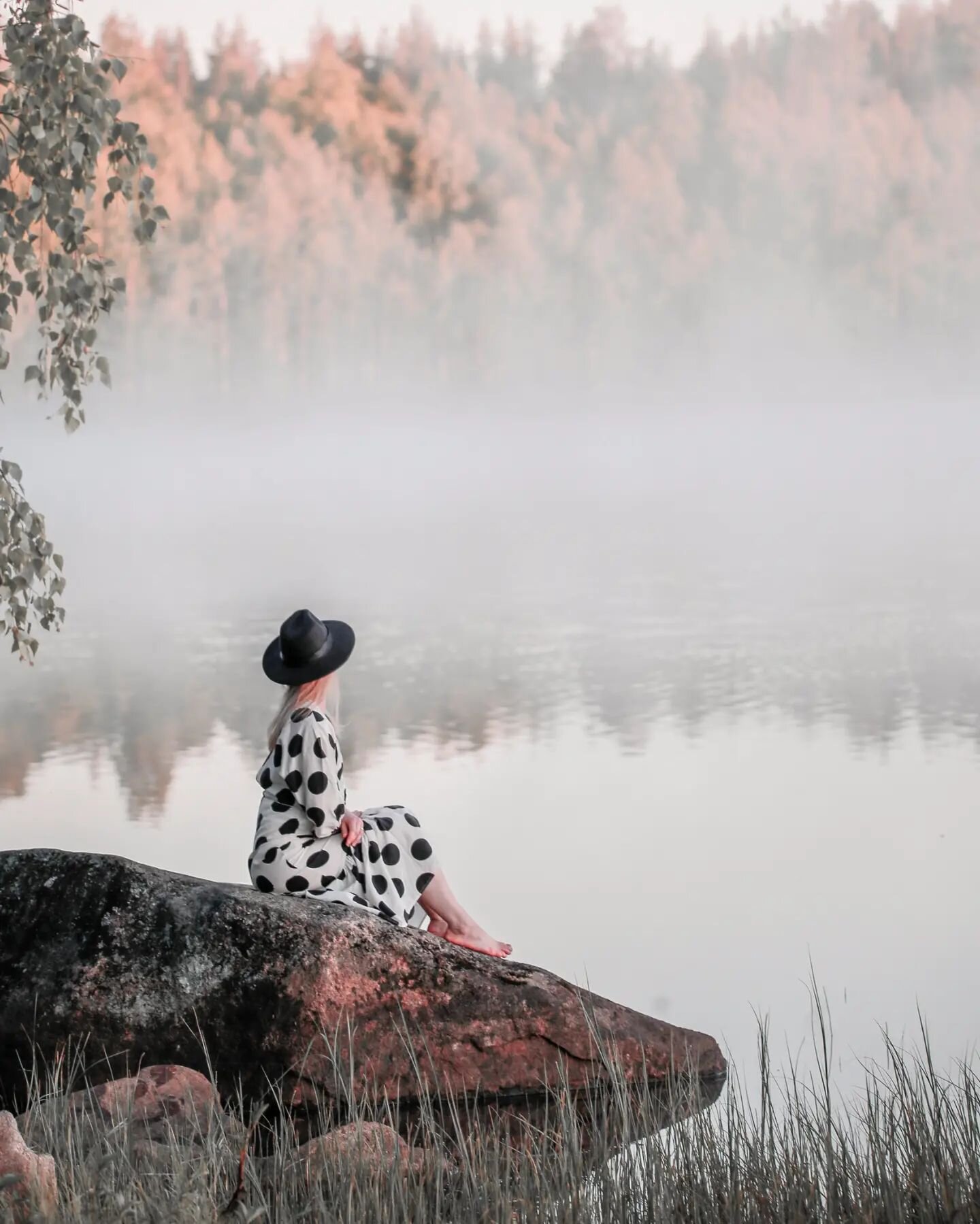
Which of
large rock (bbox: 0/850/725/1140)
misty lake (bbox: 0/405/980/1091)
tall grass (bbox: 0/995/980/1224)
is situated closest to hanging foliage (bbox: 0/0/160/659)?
large rock (bbox: 0/850/725/1140)

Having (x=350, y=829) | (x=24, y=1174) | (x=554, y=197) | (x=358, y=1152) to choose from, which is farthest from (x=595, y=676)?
(x=24, y=1174)

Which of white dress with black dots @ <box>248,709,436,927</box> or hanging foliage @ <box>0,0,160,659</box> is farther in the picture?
hanging foliage @ <box>0,0,160,659</box>

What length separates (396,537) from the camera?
14.4 metres

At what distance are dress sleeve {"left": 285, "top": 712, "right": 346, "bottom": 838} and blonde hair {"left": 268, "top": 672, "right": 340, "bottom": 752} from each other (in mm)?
61

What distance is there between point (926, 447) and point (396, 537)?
5402 millimetres

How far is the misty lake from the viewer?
5297 mm

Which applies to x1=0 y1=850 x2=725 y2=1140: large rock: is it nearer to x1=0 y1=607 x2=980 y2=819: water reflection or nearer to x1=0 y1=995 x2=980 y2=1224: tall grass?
x1=0 y1=995 x2=980 y2=1224: tall grass

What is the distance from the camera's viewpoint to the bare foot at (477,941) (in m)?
3.20

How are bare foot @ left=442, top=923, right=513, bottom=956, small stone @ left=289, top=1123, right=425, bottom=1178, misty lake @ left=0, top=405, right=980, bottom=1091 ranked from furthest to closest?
misty lake @ left=0, top=405, right=980, bottom=1091 < bare foot @ left=442, top=923, right=513, bottom=956 < small stone @ left=289, top=1123, right=425, bottom=1178

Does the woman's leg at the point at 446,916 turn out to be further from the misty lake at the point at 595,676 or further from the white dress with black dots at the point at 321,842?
the misty lake at the point at 595,676

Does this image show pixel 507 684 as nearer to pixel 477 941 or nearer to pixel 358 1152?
pixel 477 941

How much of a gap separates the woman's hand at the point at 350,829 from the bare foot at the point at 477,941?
0.88ft

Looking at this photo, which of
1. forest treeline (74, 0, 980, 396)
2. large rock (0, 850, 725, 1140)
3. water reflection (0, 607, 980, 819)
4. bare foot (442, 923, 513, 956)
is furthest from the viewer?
forest treeline (74, 0, 980, 396)

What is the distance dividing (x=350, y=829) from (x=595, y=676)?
6.52 metres
